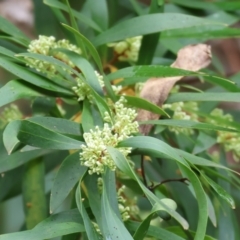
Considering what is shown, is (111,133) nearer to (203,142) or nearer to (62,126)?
(62,126)

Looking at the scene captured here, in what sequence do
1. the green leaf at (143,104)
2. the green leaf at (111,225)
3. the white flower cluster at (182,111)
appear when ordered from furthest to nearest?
the white flower cluster at (182,111) → the green leaf at (143,104) → the green leaf at (111,225)

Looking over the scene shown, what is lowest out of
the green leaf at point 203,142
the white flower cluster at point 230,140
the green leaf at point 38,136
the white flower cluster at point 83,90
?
the white flower cluster at point 230,140

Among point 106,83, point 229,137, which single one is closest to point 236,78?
point 229,137

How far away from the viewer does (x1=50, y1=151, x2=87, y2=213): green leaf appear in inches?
19.7

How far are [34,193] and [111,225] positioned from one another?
179mm

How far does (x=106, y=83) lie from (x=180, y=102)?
5.0 inches

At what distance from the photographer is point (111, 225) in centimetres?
46

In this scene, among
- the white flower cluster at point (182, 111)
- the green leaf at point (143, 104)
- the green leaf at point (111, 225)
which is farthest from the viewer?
the white flower cluster at point (182, 111)

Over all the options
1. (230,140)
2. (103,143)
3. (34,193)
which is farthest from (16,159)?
(230,140)

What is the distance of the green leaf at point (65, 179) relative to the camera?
50 centimetres

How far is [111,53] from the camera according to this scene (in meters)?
0.88

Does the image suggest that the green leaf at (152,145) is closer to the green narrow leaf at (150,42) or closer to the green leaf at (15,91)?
the green leaf at (15,91)

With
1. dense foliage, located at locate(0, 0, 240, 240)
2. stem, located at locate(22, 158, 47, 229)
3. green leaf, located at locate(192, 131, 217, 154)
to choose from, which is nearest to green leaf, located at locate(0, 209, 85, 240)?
dense foliage, located at locate(0, 0, 240, 240)

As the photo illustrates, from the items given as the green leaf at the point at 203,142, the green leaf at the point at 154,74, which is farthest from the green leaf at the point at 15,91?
the green leaf at the point at 203,142
